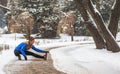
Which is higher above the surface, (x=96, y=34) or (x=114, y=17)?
(x=114, y=17)

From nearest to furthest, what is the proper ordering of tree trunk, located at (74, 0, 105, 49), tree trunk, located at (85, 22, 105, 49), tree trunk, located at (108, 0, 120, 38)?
tree trunk, located at (108, 0, 120, 38) < tree trunk, located at (74, 0, 105, 49) < tree trunk, located at (85, 22, 105, 49)

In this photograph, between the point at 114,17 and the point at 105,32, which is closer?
the point at 105,32

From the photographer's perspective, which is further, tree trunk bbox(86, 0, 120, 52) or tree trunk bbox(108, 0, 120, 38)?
tree trunk bbox(108, 0, 120, 38)

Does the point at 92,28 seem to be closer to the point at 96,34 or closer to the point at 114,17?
the point at 96,34

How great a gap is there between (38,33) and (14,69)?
3249 centimetres

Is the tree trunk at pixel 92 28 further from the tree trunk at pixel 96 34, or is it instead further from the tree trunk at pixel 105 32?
the tree trunk at pixel 105 32

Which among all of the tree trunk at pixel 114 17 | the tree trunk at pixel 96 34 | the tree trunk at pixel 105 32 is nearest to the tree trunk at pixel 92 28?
the tree trunk at pixel 96 34

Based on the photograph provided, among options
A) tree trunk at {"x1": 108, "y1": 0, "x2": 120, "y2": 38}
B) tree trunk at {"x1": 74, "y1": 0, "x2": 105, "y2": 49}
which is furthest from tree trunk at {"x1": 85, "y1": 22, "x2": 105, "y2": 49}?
tree trunk at {"x1": 108, "y1": 0, "x2": 120, "y2": 38}

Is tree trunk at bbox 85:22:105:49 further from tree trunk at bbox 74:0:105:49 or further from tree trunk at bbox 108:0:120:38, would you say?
tree trunk at bbox 108:0:120:38

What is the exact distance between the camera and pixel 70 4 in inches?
2128

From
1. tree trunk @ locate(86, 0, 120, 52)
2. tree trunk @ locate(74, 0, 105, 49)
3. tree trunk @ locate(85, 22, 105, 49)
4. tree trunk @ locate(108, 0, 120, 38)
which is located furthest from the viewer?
tree trunk @ locate(85, 22, 105, 49)

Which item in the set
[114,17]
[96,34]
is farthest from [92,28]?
[114,17]

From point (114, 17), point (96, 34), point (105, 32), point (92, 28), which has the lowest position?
point (96, 34)

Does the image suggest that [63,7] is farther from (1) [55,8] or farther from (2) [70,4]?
(1) [55,8]
